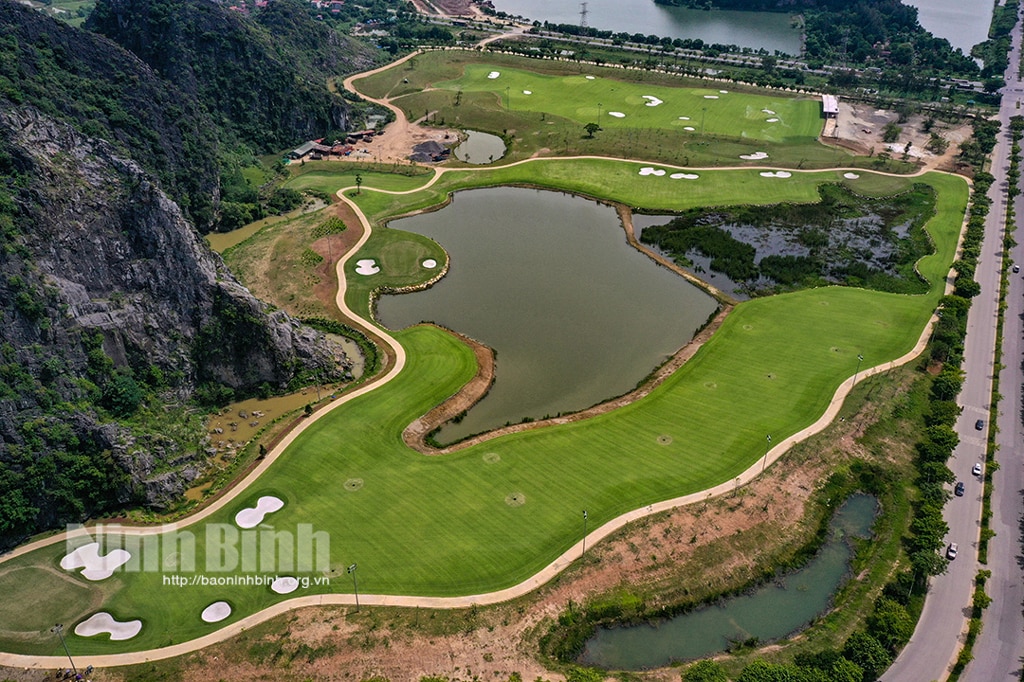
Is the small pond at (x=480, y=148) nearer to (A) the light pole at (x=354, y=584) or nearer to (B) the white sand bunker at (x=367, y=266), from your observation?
(B) the white sand bunker at (x=367, y=266)

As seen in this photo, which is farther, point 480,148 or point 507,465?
point 480,148

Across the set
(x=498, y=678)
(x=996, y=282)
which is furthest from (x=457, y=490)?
(x=996, y=282)

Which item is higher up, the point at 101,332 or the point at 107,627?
the point at 101,332

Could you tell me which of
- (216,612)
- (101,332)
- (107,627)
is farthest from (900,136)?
(107,627)

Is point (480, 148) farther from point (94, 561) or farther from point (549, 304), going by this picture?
point (94, 561)

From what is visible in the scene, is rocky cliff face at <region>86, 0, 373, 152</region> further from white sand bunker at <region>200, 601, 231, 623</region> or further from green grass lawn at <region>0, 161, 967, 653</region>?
white sand bunker at <region>200, 601, 231, 623</region>
